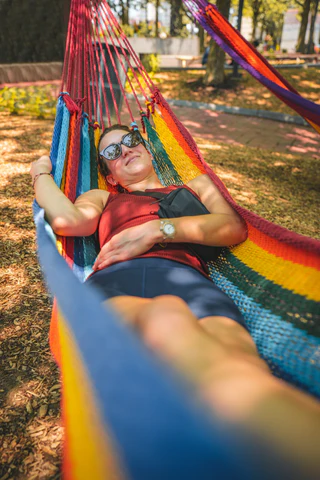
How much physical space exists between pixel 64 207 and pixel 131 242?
0.27 metres

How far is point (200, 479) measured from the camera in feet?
2.05

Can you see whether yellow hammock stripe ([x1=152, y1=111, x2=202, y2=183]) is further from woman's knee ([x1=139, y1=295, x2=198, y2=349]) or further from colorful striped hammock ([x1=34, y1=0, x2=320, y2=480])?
woman's knee ([x1=139, y1=295, x2=198, y2=349])

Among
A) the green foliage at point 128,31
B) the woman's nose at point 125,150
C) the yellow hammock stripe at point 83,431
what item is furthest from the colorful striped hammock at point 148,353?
the green foliage at point 128,31

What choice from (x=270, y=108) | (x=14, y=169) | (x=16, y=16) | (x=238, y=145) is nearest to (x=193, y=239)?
(x=14, y=169)

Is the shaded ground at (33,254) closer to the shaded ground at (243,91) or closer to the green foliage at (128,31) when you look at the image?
the shaded ground at (243,91)

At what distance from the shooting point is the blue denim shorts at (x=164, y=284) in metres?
1.15

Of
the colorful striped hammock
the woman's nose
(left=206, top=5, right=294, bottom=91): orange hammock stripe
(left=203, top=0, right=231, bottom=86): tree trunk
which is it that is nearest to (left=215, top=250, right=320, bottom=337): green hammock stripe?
the colorful striped hammock

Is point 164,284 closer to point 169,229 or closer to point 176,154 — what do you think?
point 169,229

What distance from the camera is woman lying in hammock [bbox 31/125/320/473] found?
69 cm

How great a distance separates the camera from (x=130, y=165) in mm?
1713

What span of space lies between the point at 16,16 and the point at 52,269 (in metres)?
7.19

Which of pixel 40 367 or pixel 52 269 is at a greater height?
pixel 52 269

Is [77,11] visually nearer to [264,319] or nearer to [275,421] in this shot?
[264,319]

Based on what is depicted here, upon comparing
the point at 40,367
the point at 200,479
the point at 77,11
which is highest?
the point at 77,11
